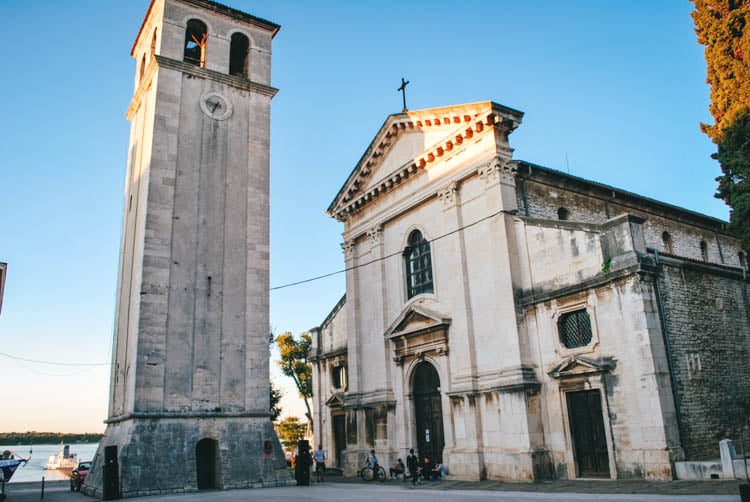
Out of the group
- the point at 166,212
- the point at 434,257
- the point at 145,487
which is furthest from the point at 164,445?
the point at 434,257

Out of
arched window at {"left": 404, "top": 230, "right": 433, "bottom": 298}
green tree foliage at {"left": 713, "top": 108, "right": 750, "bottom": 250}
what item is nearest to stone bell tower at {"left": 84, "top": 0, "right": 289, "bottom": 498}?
arched window at {"left": 404, "top": 230, "right": 433, "bottom": 298}

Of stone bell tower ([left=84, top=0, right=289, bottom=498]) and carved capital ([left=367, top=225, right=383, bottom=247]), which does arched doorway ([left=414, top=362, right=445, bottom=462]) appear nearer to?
stone bell tower ([left=84, top=0, right=289, bottom=498])

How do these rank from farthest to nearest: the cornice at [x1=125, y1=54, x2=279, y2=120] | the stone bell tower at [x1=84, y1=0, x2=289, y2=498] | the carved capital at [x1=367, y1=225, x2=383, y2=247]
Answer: the carved capital at [x1=367, y1=225, x2=383, y2=247]
the cornice at [x1=125, y1=54, x2=279, y2=120]
the stone bell tower at [x1=84, y1=0, x2=289, y2=498]

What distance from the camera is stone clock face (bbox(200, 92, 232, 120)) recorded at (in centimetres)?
2219

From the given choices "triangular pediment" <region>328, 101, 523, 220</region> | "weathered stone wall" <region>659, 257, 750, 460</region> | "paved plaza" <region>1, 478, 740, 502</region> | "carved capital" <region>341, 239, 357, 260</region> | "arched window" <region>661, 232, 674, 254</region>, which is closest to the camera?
"paved plaza" <region>1, 478, 740, 502</region>

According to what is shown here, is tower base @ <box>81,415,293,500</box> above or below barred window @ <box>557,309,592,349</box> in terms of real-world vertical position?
below

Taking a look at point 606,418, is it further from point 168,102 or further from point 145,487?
point 168,102

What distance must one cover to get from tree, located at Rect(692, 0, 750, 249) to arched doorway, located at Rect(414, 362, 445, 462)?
11.0 meters

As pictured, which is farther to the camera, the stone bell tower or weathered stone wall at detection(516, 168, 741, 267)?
weathered stone wall at detection(516, 168, 741, 267)

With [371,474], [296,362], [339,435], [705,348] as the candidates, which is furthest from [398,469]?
[296,362]

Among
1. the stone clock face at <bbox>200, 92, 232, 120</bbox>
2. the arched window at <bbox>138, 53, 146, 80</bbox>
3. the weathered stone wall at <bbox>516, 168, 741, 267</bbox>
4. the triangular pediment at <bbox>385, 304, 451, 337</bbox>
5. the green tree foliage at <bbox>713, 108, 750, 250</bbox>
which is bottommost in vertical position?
the triangular pediment at <bbox>385, 304, 451, 337</bbox>

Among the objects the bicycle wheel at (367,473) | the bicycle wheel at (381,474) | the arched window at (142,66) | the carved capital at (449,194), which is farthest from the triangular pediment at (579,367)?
the arched window at (142,66)

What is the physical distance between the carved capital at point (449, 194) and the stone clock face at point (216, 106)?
8.50 m

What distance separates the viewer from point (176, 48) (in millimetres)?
22234
